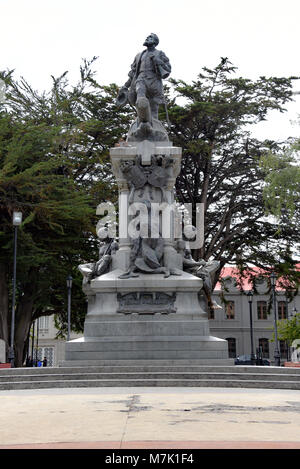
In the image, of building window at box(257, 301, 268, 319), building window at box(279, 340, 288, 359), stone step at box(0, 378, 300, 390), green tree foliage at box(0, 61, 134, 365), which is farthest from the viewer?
building window at box(257, 301, 268, 319)

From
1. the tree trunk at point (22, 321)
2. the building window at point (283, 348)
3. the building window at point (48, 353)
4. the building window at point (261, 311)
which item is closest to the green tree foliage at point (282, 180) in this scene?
the tree trunk at point (22, 321)

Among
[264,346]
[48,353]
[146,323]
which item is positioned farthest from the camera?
[48,353]

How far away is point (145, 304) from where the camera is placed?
1468 cm

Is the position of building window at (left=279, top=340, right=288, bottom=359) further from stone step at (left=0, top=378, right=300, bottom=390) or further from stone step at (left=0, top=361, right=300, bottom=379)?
stone step at (left=0, top=378, right=300, bottom=390)

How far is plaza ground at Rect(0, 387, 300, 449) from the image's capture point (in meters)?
5.11

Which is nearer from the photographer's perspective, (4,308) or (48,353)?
(4,308)

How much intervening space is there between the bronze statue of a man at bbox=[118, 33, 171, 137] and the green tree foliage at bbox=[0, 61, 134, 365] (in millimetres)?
10370

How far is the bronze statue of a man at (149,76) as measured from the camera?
1669 centimetres

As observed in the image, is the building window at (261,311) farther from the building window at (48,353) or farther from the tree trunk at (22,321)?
the tree trunk at (22,321)

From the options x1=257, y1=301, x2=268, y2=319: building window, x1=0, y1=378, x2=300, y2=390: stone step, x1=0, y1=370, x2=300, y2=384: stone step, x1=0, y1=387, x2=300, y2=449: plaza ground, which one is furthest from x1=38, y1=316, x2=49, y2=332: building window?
x1=0, y1=387, x2=300, y2=449: plaza ground

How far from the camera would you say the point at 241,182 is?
34031 millimetres

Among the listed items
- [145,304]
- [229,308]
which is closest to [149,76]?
[145,304]

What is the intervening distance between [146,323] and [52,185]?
14.8 m

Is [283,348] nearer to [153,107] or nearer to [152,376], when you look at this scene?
[153,107]
